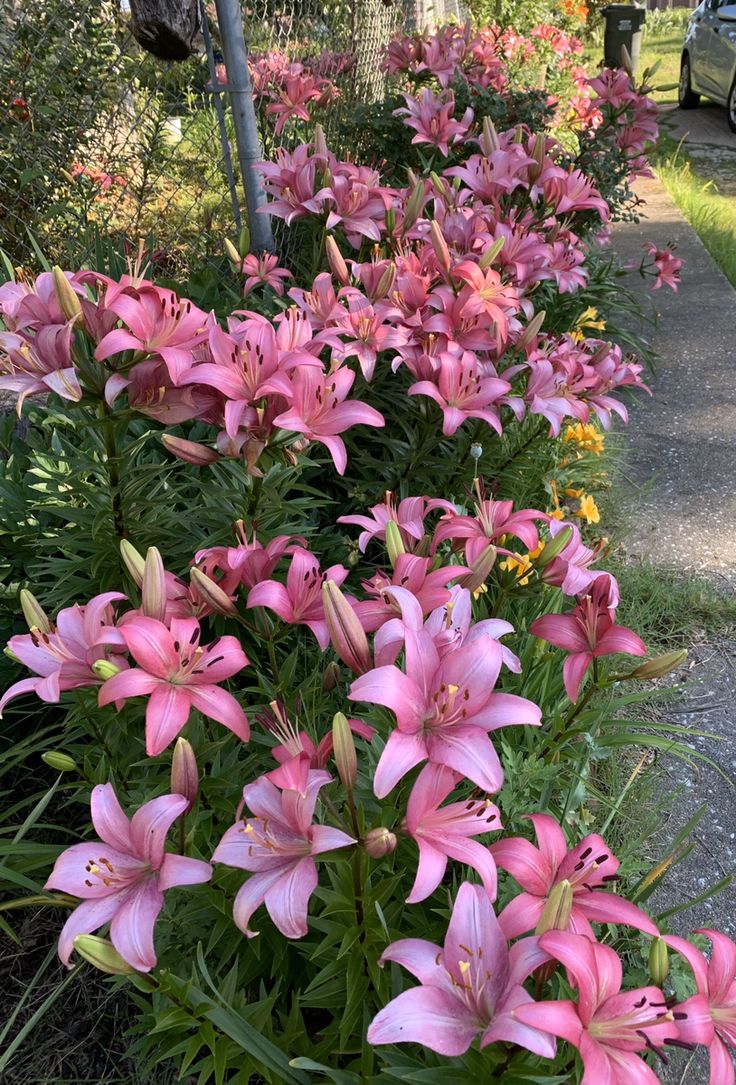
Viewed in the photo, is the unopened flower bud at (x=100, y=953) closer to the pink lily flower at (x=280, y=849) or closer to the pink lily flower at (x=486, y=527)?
the pink lily flower at (x=280, y=849)

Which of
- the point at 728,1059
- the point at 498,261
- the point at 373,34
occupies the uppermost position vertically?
the point at 373,34

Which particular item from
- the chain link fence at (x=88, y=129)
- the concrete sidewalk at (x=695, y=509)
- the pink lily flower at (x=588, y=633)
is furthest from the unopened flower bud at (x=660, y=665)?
the chain link fence at (x=88, y=129)

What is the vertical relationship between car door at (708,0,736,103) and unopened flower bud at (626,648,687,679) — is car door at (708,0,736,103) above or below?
above

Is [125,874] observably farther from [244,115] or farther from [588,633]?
[244,115]

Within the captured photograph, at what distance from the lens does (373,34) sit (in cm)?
496

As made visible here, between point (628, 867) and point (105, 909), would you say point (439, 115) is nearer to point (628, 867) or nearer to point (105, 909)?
point (628, 867)

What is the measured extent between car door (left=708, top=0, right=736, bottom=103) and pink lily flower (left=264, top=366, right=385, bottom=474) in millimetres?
9467

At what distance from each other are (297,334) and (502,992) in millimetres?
993

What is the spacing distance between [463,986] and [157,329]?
0.97 meters

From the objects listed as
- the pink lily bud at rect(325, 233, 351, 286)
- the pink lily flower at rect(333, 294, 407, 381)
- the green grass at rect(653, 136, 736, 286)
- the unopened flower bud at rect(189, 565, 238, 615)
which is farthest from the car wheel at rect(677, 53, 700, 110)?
the unopened flower bud at rect(189, 565, 238, 615)

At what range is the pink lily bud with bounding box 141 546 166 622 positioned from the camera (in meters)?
1.00

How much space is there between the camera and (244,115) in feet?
8.63

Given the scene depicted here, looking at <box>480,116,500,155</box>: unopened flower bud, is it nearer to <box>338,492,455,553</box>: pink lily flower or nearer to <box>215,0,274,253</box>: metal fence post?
<box>215,0,274,253</box>: metal fence post

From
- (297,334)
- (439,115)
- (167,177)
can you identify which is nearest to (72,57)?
(167,177)
